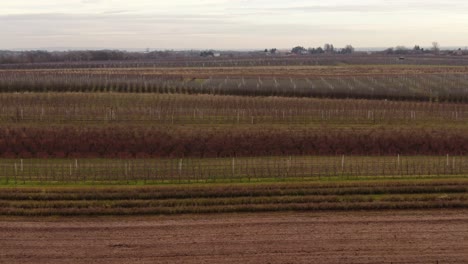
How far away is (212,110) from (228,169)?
18.1m

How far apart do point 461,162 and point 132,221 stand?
1702 cm

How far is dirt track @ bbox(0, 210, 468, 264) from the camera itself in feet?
55.9

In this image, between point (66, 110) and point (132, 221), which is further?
point (66, 110)

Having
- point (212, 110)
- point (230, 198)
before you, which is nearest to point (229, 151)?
point (230, 198)

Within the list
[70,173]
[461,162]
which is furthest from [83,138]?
[461,162]

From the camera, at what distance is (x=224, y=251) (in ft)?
57.5

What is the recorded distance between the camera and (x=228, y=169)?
27.5 m

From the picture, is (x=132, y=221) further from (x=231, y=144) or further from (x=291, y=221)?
(x=231, y=144)

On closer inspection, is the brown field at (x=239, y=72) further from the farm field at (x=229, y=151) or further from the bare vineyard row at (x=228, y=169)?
the bare vineyard row at (x=228, y=169)

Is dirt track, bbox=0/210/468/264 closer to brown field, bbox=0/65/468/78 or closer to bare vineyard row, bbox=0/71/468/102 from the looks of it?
bare vineyard row, bbox=0/71/468/102

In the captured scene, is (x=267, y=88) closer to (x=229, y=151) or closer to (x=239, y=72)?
(x=229, y=151)

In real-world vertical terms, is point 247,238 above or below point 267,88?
below

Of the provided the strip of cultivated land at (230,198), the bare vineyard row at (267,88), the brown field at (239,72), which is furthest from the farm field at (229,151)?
the brown field at (239,72)

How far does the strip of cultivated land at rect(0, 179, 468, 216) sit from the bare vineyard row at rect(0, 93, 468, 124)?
55.8ft
